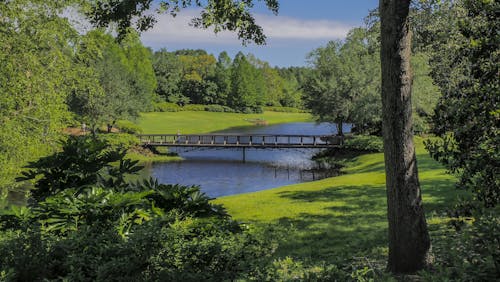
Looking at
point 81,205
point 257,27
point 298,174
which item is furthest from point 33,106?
point 298,174

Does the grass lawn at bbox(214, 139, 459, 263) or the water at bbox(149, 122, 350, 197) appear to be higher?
the grass lawn at bbox(214, 139, 459, 263)

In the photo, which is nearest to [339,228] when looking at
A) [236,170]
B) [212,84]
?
[236,170]

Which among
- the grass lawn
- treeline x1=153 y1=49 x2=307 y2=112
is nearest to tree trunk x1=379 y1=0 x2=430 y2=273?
the grass lawn

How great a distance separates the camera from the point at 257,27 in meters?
11.4

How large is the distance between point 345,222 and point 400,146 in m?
5.71

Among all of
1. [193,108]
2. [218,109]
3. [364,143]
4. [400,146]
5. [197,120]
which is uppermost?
[193,108]

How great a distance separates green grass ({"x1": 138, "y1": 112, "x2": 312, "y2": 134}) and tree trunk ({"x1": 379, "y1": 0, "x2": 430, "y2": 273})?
→ 192ft

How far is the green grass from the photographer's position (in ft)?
229

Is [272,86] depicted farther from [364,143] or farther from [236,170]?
[236,170]

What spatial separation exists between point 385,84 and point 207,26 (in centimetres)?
652

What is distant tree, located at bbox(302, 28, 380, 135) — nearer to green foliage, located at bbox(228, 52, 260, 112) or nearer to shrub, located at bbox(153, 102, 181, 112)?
shrub, located at bbox(153, 102, 181, 112)

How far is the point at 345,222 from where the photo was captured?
37.2ft

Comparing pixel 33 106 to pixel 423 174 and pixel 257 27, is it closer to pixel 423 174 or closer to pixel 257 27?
pixel 257 27

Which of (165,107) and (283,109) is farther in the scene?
(283,109)
